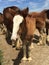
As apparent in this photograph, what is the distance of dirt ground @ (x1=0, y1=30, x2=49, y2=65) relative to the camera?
9394 mm

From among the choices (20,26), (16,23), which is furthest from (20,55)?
(16,23)

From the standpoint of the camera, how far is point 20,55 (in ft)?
33.0

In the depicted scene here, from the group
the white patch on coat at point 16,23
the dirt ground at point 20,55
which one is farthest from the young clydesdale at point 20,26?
the dirt ground at point 20,55

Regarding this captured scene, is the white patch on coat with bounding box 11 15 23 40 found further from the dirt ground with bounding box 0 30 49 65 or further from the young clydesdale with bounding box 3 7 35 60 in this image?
the dirt ground with bounding box 0 30 49 65

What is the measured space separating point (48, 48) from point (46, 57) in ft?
3.42

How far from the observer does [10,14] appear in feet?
32.4

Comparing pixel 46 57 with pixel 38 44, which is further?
pixel 38 44

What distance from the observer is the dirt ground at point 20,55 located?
9394 millimetres

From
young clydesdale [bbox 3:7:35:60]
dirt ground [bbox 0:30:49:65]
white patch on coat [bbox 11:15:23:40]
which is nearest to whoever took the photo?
white patch on coat [bbox 11:15:23:40]

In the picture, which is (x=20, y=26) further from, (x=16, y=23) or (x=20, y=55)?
(x=20, y=55)

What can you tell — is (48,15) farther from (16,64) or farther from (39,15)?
(16,64)

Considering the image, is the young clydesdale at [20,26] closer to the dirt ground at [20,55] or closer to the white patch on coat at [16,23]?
the white patch on coat at [16,23]

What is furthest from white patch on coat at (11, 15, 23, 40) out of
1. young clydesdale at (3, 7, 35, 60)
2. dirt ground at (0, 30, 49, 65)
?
dirt ground at (0, 30, 49, 65)

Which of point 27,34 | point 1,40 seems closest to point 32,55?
point 27,34
